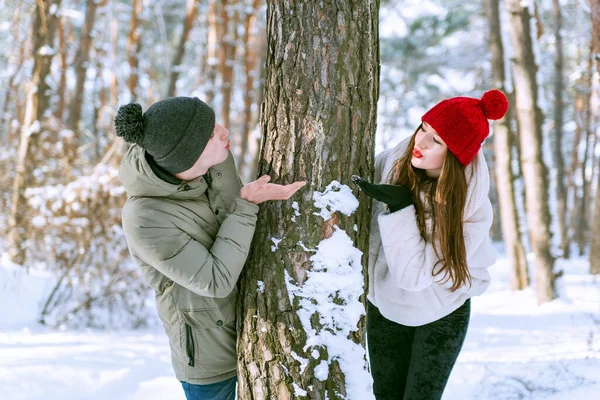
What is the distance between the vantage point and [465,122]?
2043 mm

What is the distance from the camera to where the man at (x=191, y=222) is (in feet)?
5.79

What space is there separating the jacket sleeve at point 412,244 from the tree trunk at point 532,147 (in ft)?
16.5

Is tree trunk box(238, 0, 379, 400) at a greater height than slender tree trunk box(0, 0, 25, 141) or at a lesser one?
lesser

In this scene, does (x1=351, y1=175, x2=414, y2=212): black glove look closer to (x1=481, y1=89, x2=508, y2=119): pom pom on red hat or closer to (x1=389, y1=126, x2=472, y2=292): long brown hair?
(x1=389, y1=126, x2=472, y2=292): long brown hair

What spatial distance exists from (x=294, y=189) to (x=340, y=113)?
36 cm

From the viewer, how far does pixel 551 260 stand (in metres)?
6.55

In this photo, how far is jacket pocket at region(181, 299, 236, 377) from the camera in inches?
75.9

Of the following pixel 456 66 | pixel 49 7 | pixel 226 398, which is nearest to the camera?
pixel 226 398

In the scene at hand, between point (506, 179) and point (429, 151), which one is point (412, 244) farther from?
point (506, 179)

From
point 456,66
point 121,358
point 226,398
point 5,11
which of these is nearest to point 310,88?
point 226,398

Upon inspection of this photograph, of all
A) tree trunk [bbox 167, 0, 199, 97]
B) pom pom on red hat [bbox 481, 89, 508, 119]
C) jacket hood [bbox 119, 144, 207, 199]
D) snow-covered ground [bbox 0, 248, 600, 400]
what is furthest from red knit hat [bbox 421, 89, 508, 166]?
tree trunk [bbox 167, 0, 199, 97]

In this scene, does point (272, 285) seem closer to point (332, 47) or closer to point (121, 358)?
point (332, 47)

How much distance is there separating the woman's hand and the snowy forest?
2.4 inches

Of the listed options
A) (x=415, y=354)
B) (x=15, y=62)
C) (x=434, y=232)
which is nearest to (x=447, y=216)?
(x=434, y=232)
